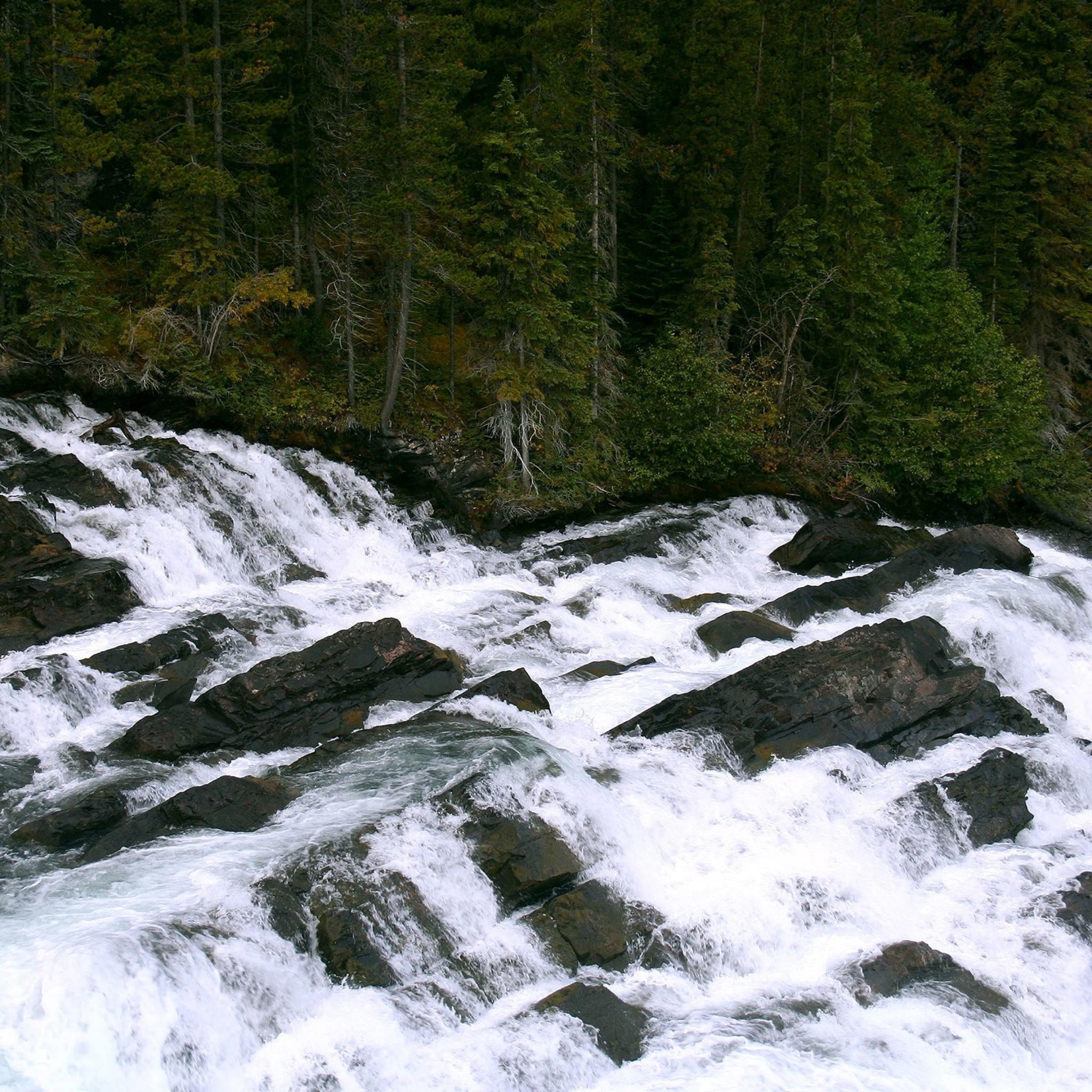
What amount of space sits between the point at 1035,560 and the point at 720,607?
9.09 m

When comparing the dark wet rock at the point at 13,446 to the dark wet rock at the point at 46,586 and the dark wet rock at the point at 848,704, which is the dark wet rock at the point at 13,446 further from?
the dark wet rock at the point at 848,704

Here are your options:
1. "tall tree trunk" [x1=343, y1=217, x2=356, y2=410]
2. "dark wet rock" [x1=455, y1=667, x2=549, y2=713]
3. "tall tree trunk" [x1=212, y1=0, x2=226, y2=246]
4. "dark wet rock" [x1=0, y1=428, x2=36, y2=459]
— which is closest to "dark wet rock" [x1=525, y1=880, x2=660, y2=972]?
"dark wet rock" [x1=455, y1=667, x2=549, y2=713]

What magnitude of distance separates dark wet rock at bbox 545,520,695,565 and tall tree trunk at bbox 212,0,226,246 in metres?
10.4

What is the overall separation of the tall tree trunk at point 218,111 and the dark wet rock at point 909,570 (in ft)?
47.8

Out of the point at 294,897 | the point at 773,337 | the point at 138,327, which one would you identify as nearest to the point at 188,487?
the point at 138,327

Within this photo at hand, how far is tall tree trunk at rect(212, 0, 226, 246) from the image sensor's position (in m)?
23.1

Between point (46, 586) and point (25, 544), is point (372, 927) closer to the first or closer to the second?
point (46, 586)

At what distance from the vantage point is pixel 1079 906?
11398 mm

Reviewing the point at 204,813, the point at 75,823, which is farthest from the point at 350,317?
the point at 75,823

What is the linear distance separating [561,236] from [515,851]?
16.7m

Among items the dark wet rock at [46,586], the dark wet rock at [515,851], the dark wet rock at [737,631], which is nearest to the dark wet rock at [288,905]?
the dark wet rock at [515,851]

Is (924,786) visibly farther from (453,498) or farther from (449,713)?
(453,498)

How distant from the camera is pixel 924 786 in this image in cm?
1306

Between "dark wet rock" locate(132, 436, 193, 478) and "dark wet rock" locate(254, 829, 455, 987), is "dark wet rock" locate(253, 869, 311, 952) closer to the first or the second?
"dark wet rock" locate(254, 829, 455, 987)
